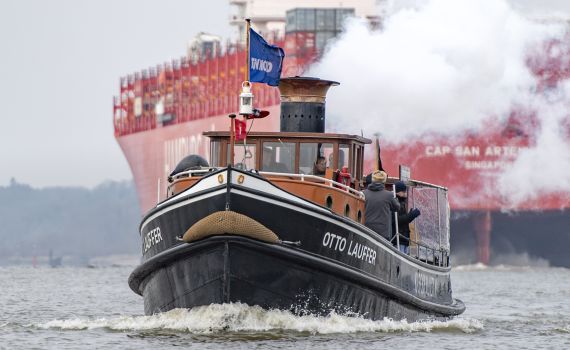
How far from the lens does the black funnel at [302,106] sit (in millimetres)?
25844

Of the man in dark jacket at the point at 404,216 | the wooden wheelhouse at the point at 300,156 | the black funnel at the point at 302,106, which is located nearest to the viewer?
the wooden wheelhouse at the point at 300,156

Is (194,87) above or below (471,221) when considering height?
above

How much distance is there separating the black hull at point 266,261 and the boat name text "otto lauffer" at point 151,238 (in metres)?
0.06

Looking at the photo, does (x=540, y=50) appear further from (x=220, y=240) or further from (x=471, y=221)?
(x=220, y=240)

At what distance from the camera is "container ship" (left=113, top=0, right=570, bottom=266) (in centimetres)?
7681

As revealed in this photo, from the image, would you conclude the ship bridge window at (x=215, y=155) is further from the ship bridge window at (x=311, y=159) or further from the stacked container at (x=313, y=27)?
the stacked container at (x=313, y=27)

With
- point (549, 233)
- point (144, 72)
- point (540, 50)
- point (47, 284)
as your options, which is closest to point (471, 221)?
point (549, 233)

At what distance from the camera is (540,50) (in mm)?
78750

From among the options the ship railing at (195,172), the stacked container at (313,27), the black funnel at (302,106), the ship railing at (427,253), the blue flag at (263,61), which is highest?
the stacked container at (313,27)

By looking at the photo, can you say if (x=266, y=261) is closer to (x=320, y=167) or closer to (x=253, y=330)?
(x=253, y=330)

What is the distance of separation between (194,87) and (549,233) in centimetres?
3862

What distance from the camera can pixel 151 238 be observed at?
23.8m

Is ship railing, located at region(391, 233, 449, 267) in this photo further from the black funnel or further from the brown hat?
the black funnel

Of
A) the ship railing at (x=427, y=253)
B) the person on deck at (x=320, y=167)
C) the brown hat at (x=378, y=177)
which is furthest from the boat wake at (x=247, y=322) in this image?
the ship railing at (x=427, y=253)
